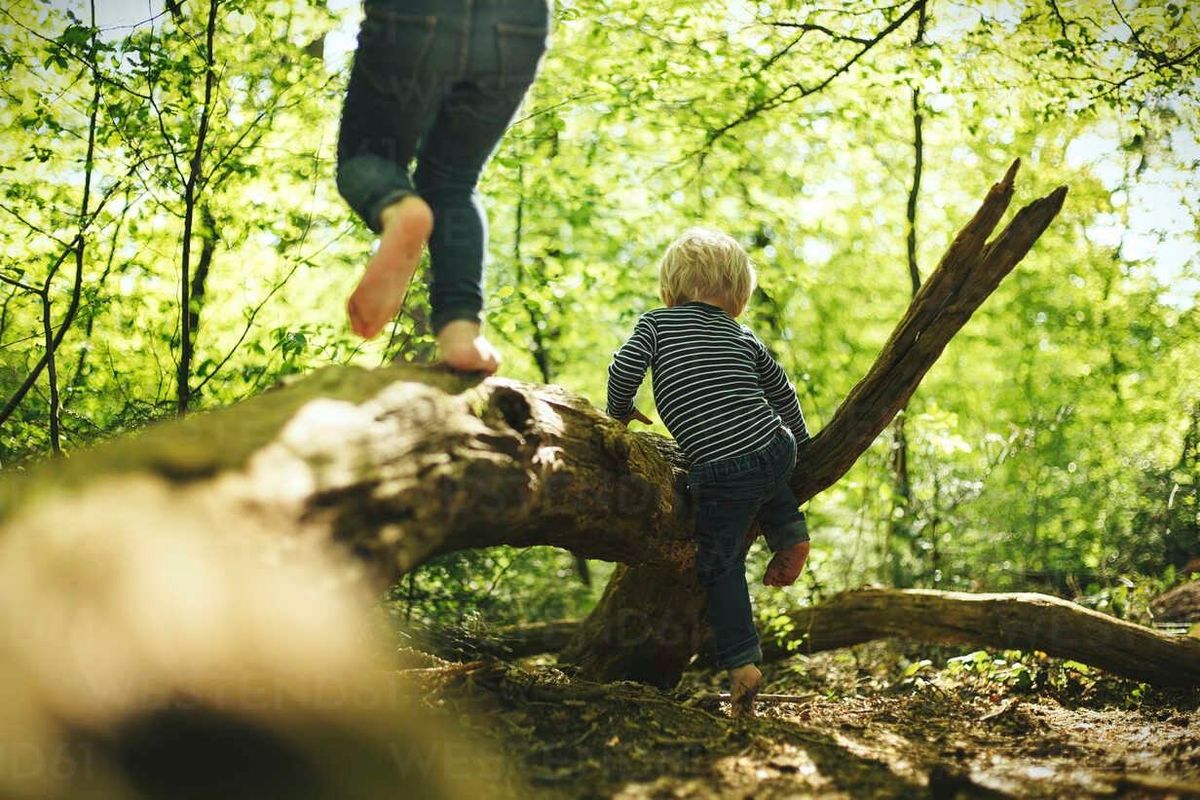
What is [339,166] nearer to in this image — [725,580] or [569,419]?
[569,419]

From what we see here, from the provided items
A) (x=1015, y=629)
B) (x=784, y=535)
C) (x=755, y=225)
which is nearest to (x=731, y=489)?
(x=784, y=535)

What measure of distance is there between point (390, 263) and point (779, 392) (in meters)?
1.80

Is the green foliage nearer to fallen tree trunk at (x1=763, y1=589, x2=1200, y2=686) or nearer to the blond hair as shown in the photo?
fallen tree trunk at (x1=763, y1=589, x2=1200, y2=686)

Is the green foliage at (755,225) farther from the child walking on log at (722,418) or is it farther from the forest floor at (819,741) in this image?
the forest floor at (819,741)

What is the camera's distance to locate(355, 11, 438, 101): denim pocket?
2430mm

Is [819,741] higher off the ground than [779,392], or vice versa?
[779,392]

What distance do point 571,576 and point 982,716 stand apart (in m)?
4.81

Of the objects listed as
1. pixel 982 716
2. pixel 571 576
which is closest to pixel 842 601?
pixel 982 716

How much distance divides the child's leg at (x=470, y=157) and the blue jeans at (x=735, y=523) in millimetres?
1092

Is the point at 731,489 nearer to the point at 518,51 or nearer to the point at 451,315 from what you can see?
the point at 451,315


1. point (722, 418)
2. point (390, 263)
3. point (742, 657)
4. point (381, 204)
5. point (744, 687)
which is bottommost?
point (744, 687)

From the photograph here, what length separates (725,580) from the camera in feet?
11.2

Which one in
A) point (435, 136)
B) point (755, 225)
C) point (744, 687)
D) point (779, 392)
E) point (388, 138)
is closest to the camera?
point (388, 138)

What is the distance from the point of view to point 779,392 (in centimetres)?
362
